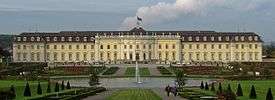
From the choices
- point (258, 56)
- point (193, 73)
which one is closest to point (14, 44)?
point (258, 56)

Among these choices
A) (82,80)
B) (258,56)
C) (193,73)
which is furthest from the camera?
(258,56)

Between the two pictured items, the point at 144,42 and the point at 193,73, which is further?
the point at 144,42

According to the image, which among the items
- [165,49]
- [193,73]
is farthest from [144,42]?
[193,73]

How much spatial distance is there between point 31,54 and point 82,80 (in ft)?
161

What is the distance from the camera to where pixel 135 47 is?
351ft

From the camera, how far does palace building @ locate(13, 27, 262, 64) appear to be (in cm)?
10625

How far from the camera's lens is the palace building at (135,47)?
106 metres

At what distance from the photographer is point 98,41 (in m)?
106

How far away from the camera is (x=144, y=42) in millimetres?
107000

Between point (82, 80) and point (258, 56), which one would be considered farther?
point (258, 56)

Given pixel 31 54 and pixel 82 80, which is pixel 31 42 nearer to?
pixel 31 54

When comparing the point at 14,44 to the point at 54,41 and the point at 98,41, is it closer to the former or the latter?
the point at 54,41

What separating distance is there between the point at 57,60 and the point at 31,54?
4194mm

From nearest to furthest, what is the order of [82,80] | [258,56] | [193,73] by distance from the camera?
[82,80] < [193,73] < [258,56]
